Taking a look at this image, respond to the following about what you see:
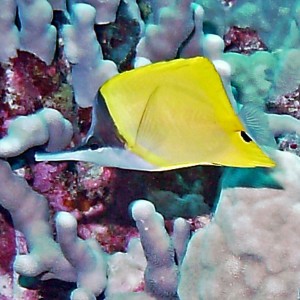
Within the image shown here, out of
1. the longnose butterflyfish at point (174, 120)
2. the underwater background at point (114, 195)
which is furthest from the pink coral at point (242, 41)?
the longnose butterflyfish at point (174, 120)

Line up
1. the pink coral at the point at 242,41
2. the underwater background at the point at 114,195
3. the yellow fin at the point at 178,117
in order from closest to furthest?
the yellow fin at the point at 178,117 → the underwater background at the point at 114,195 → the pink coral at the point at 242,41

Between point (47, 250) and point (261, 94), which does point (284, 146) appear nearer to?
point (261, 94)

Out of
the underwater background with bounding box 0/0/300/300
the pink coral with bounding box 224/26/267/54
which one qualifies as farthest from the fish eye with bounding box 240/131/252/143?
the pink coral with bounding box 224/26/267/54

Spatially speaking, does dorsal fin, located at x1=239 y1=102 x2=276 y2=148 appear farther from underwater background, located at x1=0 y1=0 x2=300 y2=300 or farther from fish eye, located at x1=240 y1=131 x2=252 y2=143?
underwater background, located at x1=0 y1=0 x2=300 y2=300

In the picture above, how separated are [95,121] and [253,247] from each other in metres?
0.57

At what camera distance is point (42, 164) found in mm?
1800

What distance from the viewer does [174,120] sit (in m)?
1.30

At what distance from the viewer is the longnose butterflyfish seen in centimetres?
130

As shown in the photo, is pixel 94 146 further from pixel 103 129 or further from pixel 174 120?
pixel 174 120

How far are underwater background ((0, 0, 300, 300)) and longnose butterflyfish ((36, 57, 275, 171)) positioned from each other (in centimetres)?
28

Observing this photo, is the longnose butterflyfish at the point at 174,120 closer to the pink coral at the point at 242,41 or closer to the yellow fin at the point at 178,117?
the yellow fin at the point at 178,117

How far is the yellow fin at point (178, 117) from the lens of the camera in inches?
51.0

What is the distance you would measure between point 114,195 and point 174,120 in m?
0.67

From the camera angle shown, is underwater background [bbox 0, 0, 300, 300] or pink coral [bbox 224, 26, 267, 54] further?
pink coral [bbox 224, 26, 267, 54]
